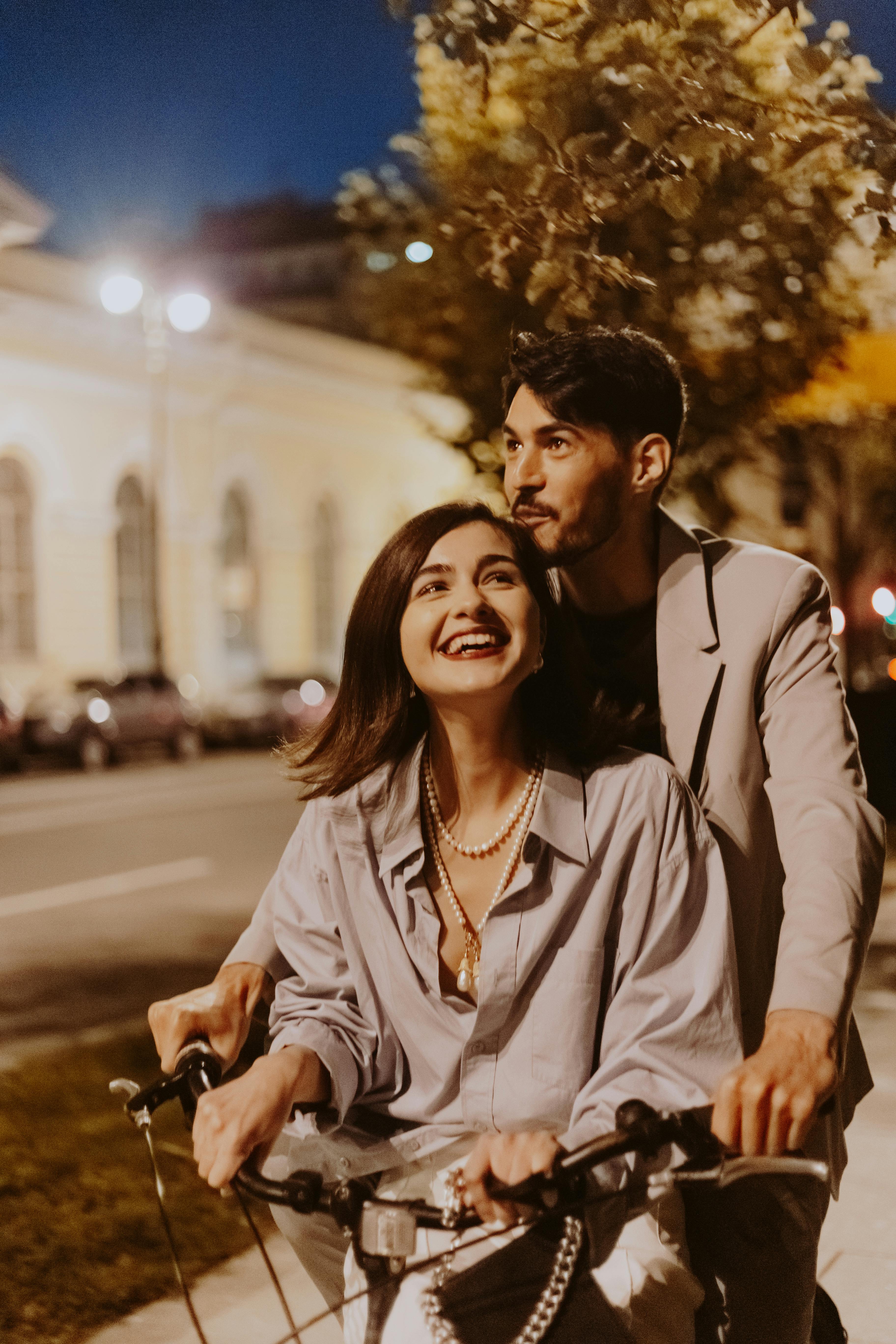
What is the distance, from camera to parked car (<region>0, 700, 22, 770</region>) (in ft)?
76.5

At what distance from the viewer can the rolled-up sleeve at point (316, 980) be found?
238 cm

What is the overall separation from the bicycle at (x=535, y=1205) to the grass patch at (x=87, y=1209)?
2.15 metres

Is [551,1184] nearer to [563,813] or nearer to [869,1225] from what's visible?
[563,813]

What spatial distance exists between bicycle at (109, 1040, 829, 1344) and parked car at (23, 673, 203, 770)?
22901 mm

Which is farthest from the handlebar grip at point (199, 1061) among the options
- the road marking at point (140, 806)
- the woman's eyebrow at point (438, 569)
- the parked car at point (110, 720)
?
the parked car at point (110, 720)

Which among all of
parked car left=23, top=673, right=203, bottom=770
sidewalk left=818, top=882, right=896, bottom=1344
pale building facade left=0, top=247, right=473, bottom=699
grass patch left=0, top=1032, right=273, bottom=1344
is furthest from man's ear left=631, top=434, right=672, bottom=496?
pale building facade left=0, top=247, right=473, bottom=699

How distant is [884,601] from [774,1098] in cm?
2125

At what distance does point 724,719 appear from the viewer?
8.44ft

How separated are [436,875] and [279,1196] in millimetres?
661

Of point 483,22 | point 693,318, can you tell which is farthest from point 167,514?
point 483,22

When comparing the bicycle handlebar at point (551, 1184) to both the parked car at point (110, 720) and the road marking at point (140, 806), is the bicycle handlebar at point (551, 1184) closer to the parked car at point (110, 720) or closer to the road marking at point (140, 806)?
the road marking at point (140, 806)

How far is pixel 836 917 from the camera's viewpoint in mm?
2236

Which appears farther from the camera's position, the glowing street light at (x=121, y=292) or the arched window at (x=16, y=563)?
the arched window at (x=16, y=563)

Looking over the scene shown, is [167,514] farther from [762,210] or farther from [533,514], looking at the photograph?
[533,514]
